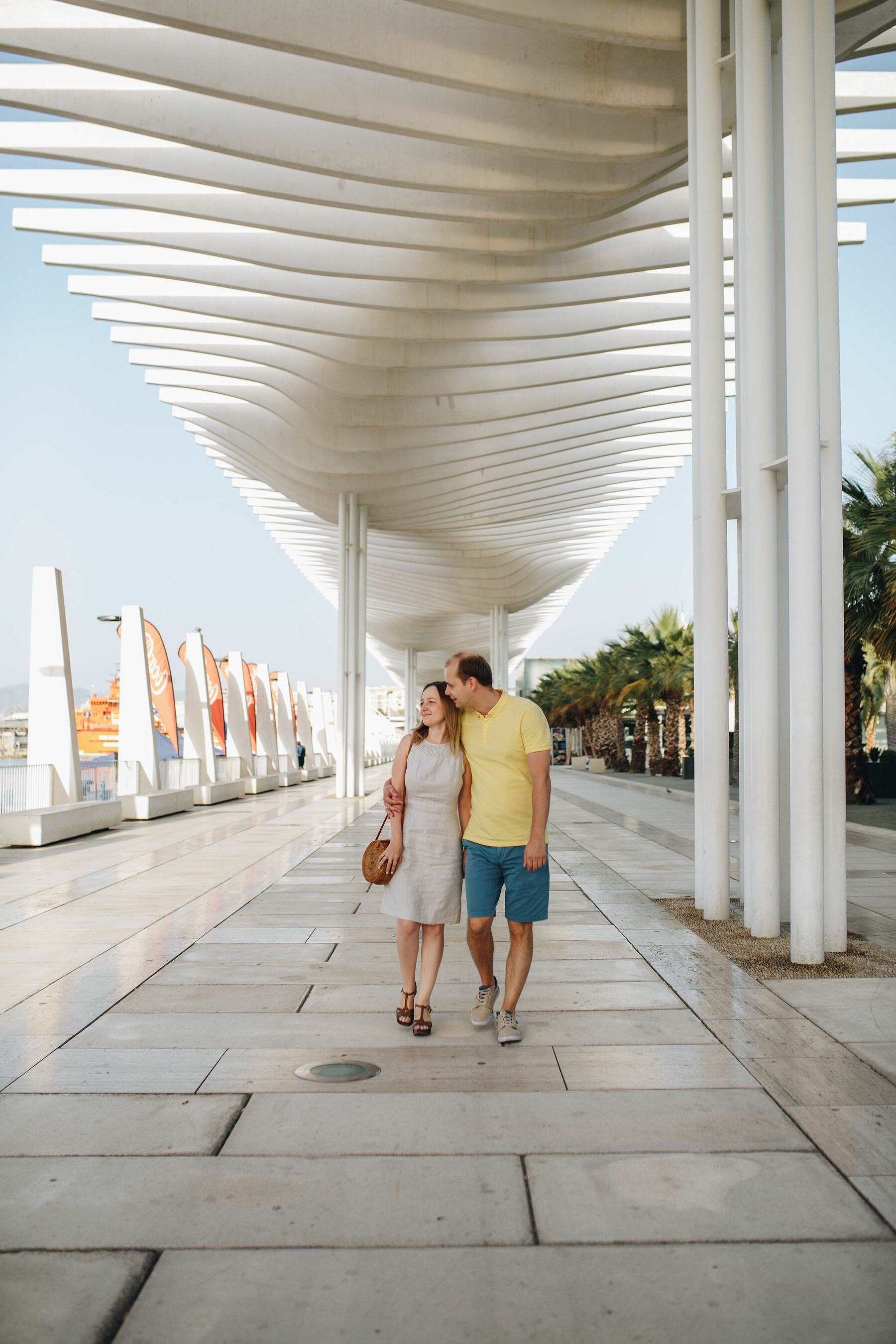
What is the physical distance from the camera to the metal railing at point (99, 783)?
52.7ft

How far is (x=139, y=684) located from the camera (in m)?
18.4

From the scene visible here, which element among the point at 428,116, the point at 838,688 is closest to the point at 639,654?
the point at 428,116

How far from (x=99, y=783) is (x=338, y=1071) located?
13.7 m

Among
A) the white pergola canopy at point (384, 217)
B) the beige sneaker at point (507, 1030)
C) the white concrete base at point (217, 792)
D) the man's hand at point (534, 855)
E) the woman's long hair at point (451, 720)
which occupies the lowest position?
the white concrete base at point (217, 792)

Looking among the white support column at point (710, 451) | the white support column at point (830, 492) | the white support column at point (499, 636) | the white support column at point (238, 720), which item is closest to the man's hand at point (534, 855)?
the white support column at point (830, 492)

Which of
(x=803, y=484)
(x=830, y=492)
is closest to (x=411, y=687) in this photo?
(x=830, y=492)

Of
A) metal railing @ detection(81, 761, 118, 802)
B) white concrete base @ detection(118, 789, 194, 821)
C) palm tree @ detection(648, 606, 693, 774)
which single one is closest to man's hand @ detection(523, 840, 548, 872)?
metal railing @ detection(81, 761, 118, 802)

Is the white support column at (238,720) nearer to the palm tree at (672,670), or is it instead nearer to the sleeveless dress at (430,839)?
the palm tree at (672,670)

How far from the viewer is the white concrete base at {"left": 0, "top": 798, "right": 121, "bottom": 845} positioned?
1312cm

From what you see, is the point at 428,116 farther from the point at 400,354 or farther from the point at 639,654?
the point at 639,654

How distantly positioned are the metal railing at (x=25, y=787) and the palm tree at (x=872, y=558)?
11.5 metres

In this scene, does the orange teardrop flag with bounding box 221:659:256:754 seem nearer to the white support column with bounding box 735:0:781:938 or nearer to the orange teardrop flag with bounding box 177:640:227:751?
the orange teardrop flag with bounding box 177:640:227:751

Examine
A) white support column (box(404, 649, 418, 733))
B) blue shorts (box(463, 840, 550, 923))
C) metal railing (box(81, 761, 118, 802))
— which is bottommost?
metal railing (box(81, 761, 118, 802))

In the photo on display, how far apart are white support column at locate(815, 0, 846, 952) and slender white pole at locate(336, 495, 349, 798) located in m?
17.5
